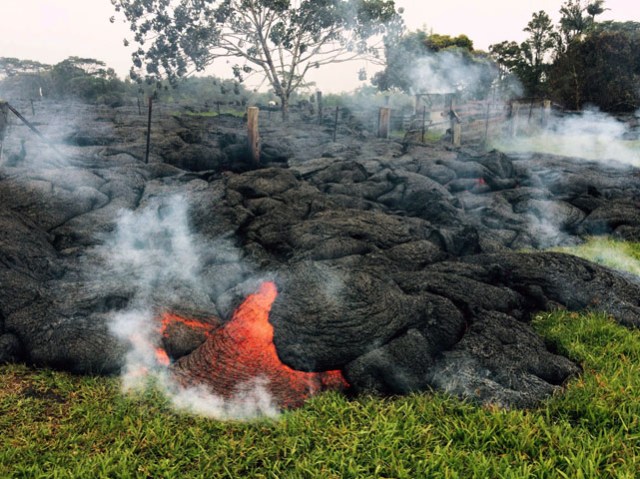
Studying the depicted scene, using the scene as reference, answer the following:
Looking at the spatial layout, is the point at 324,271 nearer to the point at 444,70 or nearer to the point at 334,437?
the point at 334,437

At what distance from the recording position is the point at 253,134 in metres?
13.8

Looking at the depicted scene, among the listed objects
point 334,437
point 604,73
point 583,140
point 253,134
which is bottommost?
point 334,437

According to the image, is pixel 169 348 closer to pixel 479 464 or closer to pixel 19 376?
pixel 19 376

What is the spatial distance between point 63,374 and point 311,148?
43.8 ft

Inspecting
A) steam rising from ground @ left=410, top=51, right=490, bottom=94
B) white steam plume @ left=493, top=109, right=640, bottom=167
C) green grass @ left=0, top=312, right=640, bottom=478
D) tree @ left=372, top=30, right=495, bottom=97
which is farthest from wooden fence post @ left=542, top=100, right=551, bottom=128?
green grass @ left=0, top=312, right=640, bottom=478

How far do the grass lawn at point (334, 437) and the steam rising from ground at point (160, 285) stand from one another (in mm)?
205

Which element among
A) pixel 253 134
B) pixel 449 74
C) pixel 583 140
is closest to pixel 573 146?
pixel 583 140

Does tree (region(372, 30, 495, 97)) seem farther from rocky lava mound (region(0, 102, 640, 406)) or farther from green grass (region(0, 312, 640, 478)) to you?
green grass (region(0, 312, 640, 478))

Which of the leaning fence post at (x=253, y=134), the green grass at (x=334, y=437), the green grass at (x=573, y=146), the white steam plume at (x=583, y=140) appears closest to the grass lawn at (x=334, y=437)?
the green grass at (x=334, y=437)

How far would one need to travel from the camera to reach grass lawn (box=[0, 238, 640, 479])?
12.3 feet

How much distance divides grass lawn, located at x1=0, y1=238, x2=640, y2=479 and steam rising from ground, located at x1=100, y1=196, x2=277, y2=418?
205mm

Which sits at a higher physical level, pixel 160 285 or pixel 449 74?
pixel 449 74

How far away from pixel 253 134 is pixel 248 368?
9.85 metres

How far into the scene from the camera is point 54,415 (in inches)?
179
